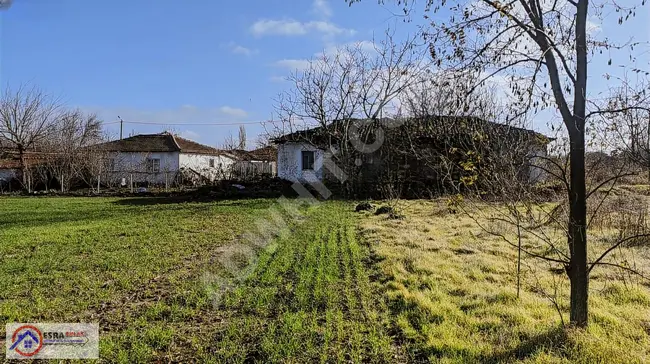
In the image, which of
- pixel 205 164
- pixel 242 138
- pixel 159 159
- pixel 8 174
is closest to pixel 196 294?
pixel 159 159

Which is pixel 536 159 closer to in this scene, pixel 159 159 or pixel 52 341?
pixel 52 341

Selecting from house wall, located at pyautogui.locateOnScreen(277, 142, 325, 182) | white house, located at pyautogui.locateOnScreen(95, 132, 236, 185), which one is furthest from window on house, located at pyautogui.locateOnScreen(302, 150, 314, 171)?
white house, located at pyautogui.locateOnScreen(95, 132, 236, 185)

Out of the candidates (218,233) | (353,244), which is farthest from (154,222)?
(353,244)

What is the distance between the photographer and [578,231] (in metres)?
2.88

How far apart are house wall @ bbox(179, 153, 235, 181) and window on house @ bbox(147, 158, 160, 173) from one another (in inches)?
56.8

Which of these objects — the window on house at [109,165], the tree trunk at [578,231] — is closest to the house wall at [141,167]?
the window on house at [109,165]

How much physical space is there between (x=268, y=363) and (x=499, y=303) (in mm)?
2380

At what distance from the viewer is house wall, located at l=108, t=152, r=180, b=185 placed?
22156 mm

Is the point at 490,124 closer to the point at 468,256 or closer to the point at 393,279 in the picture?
the point at 468,256

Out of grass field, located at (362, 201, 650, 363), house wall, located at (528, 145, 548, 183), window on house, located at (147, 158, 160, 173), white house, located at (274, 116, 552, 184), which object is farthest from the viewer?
window on house, located at (147, 158, 160, 173)

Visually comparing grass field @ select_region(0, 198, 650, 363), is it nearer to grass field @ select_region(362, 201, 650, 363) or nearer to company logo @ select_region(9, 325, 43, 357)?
grass field @ select_region(362, 201, 650, 363)

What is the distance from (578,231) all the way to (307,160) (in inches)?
755

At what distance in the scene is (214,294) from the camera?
4.20 m

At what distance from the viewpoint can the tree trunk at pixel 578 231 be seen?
288 cm
